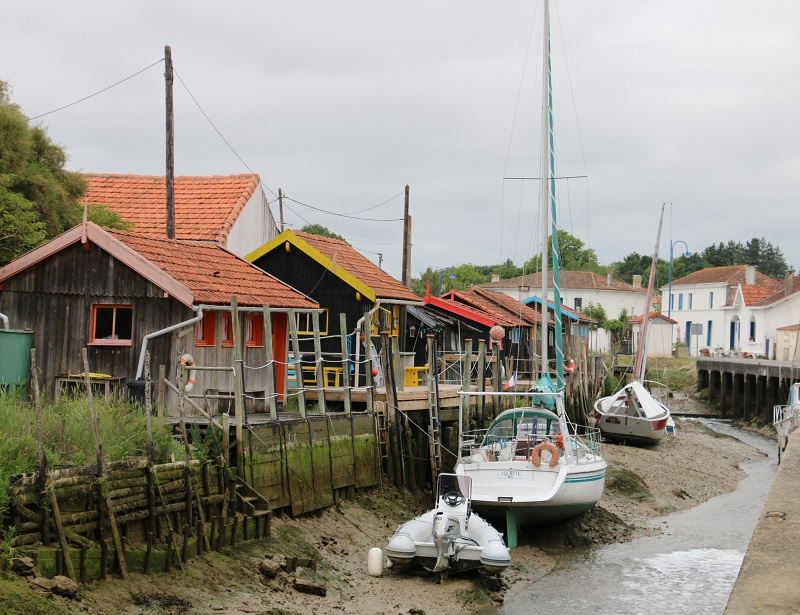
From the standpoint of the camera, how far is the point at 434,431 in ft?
74.0

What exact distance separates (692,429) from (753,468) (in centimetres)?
1131

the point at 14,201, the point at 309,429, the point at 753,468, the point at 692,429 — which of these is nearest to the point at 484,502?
the point at 309,429

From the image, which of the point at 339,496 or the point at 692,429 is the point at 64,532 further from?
the point at 692,429

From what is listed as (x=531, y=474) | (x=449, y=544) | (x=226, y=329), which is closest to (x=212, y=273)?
(x=226, y=329)

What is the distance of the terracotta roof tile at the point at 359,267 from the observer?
28.2 metres

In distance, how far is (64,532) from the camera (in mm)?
11875

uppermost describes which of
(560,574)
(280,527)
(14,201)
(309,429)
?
(14,201)

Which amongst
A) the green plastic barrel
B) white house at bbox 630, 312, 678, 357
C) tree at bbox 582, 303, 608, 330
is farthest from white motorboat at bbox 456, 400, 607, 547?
white house at bbox 630, 312, 678, 357

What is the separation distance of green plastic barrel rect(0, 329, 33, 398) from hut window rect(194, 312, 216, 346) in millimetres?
2984

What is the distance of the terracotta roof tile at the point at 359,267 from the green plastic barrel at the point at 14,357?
36.3 ft

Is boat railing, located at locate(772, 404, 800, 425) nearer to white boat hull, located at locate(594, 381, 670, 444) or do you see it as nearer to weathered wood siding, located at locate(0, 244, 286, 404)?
white boat hull, located at locate(594, 381, 670, 444)

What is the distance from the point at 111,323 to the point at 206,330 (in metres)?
1.78

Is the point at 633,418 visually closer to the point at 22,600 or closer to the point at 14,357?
the point at 14,357

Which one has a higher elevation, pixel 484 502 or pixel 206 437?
pixel 206 437
